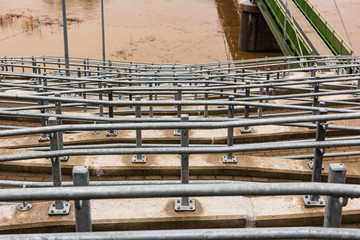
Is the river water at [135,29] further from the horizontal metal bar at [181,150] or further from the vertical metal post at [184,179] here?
the horizontal metal bar at [181,150]

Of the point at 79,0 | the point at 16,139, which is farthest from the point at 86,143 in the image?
the point at 79,0

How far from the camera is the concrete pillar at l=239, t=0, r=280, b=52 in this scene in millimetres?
30125

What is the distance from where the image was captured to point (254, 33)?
29.8m

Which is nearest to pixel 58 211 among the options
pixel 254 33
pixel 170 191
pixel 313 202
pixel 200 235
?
pixel 170 191

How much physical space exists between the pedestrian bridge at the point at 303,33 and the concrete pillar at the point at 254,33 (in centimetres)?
613

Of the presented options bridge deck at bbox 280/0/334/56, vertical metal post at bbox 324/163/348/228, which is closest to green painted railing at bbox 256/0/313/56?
bridge deck at bbox 280/0/334/56

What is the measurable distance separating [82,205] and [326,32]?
1823 cm

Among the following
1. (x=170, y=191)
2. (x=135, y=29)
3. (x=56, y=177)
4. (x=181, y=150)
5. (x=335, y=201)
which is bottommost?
(x=135, y=29)

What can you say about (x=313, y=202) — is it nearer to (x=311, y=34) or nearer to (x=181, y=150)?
(x=181, y=150)

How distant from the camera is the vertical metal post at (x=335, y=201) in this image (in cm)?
238

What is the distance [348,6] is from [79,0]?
2562 centimetres

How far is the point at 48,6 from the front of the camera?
1690 inches

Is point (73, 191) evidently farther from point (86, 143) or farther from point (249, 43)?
point (249, 43)

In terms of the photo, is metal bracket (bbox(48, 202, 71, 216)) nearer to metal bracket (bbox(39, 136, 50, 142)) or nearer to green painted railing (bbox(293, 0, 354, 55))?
metal bracket (bbox(39, 136, 50, 142))
